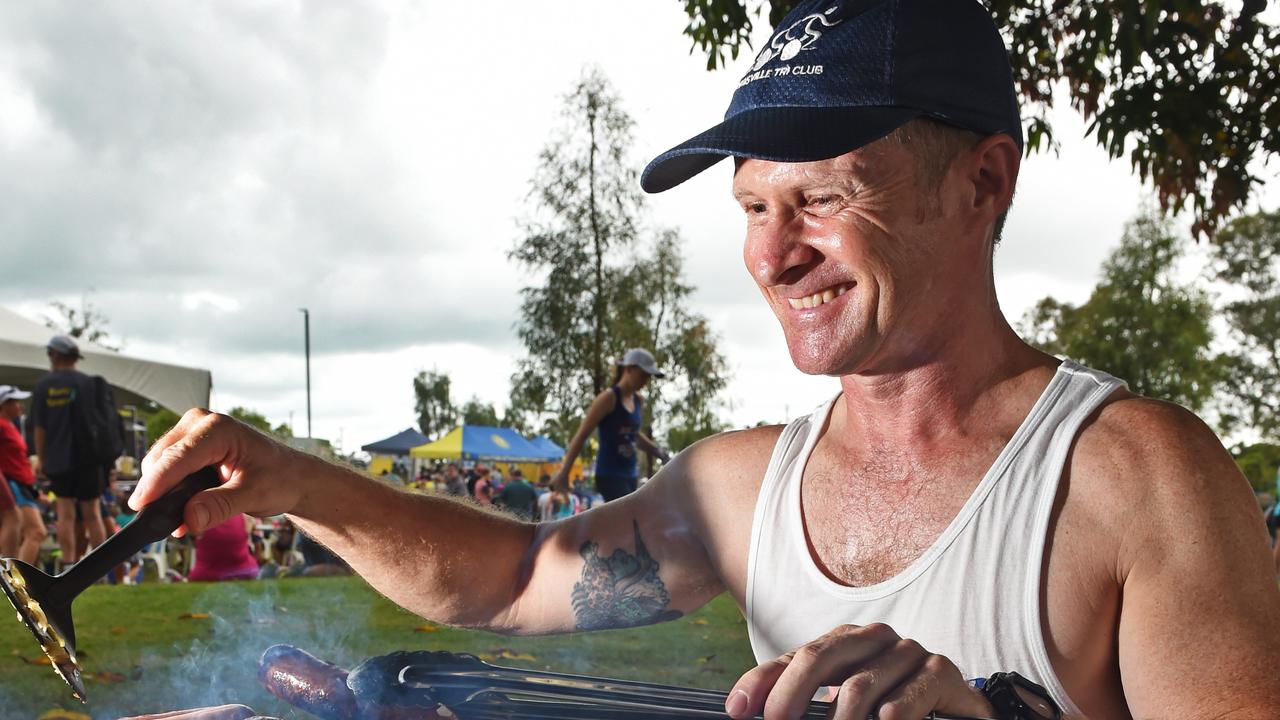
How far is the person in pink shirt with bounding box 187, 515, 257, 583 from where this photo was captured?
6754 mm

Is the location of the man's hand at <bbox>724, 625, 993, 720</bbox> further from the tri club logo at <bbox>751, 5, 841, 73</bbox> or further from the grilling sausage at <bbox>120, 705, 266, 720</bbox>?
the tri club logo at <bbox>751, 5, 841, 73</bbox>

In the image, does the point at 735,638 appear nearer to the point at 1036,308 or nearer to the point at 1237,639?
the point at 1237,639

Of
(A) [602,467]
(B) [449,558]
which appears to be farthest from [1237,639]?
(A) [602,467]

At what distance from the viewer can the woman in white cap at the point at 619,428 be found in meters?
7.45

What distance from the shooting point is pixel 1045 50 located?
5.29 meters

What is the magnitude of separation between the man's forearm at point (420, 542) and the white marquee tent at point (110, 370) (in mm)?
10752

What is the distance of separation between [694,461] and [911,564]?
530 millimetres

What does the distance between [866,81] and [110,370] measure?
1215 centimetres

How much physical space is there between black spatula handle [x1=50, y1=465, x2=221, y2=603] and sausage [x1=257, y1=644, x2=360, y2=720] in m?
0.20

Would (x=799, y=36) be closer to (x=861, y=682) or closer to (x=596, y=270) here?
(x=861, y=682)

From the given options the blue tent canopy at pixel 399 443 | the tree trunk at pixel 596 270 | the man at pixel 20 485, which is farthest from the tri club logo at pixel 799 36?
the blue tent canopy at pixel 399 443

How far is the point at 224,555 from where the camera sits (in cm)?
686

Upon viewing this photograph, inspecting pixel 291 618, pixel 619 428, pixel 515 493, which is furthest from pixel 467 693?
pixel 515 493

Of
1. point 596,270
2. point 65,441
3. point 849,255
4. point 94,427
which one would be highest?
point 596,270
